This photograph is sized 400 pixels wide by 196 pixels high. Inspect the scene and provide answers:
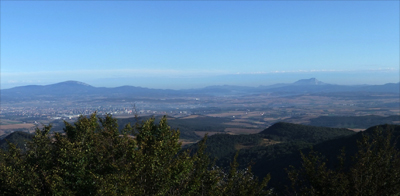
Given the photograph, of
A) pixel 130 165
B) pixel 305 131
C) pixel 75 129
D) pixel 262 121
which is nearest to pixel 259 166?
pixel 305 131

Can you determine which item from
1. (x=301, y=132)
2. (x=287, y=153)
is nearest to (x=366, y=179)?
(x=287, y=153)

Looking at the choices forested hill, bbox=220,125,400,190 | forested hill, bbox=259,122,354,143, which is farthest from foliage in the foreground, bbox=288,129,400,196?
forested hill, bbox=259,122,354,143

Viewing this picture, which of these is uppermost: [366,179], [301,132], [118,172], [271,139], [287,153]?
[118,172]

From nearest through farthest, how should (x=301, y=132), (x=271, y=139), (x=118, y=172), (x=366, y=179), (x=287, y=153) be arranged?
(x=366, y=179) < (x=118, y=172) < (x=287, y=153) < (x=271, y=139) < (x=301, y=132)

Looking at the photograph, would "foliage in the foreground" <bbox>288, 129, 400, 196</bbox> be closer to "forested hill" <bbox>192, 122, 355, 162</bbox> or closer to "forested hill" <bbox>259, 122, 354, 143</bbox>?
"forested hill" <bbox>192, 122, 355, 162</bbox>

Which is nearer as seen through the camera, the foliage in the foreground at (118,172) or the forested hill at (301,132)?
the foliage in the foreground at (118,172)

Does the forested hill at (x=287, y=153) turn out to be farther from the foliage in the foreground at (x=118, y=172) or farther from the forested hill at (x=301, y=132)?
the foliage in the foreground at (x=118, y=172)

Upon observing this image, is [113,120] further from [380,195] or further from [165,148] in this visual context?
[380,195]

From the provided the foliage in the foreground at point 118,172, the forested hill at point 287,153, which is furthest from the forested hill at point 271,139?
the foliage in the foreground at point 118,172

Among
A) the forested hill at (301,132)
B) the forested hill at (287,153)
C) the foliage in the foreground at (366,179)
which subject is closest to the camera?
the foliage in the foreground at (366,179)

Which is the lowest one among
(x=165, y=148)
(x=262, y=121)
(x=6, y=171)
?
(x=262, y=121)

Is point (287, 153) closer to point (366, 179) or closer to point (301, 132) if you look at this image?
point (301, 132)
